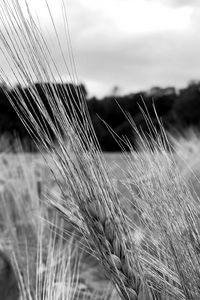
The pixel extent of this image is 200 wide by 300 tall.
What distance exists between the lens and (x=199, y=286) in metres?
0.98

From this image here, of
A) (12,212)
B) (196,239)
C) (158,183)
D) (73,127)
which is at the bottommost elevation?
(12,212)

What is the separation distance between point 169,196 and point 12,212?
286 cm

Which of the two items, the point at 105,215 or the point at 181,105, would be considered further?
the point at 181,105

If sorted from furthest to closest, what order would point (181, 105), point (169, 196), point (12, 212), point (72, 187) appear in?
point (181, 105) → point (12, 212) → point (169, 196) → point (72, 187)

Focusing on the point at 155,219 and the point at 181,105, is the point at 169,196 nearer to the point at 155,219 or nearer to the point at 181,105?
the point at 155,219

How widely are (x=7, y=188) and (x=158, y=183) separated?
293cm

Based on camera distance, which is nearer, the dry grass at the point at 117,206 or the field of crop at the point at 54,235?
the dry grass at the point at 117,206

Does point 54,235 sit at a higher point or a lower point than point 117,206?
lower

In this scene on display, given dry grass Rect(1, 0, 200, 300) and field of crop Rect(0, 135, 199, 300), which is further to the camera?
field of crop Rect(0, 135, 199, 300)

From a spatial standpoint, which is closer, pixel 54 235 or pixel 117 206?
pixel 117 206

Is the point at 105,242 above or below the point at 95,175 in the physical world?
below

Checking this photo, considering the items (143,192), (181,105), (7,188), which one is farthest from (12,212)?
(181,105)

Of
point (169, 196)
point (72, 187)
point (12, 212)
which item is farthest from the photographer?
point (12, 212)

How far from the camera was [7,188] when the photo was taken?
388 cm
